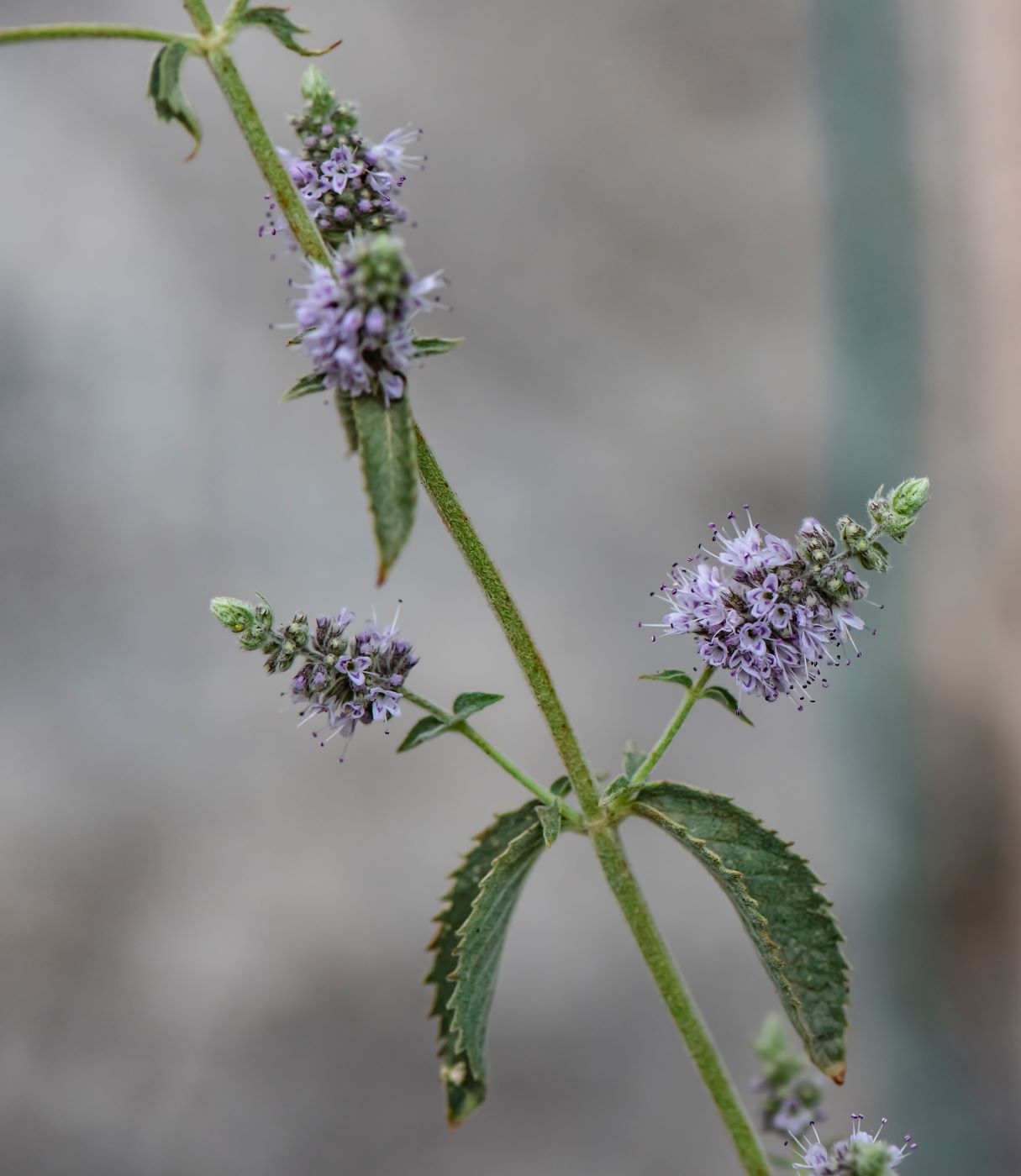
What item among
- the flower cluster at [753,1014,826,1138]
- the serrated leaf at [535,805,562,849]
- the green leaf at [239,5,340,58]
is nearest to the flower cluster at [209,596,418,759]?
the serrated leaf at [535,805,562,849]

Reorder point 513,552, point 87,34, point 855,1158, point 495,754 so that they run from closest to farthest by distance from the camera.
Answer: point 87,34, point 855,1158, point 495,754, point 513,552

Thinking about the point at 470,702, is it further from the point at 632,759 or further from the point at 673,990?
the point at 673,990

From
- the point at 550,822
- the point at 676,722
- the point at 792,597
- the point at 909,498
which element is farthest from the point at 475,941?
the point at 909,498

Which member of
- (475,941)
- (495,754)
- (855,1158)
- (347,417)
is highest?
(347,417)

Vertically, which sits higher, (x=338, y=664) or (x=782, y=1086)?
(x=338, y=664)

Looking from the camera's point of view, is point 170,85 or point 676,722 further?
point 676,722

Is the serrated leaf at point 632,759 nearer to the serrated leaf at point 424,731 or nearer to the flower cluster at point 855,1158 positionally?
the serrated leaf at point 424,731

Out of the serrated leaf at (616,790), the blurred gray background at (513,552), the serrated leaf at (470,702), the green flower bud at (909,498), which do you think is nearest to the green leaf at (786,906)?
the serrated leaf at (616,790)
